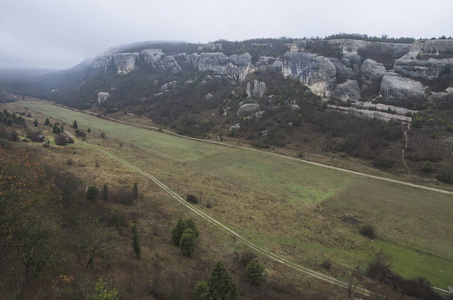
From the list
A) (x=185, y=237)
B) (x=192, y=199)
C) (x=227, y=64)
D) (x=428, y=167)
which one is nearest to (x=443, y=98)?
(x=428, y=167)

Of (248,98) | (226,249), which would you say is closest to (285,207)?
(226,249)

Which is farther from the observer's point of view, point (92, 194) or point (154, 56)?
point (154, 56)

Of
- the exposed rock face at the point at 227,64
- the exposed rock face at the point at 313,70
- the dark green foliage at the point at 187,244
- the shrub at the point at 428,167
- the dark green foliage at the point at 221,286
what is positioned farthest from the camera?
the exposed rock face at the point at 227,64

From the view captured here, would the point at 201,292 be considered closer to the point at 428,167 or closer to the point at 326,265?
the point at 326,265

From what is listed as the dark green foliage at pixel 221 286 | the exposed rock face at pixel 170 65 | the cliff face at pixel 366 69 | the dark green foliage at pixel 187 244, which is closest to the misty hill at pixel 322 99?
the cliff face at pixel 366 69

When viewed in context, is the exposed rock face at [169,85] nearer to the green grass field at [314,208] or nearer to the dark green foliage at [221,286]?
the green grass field at [314,208]

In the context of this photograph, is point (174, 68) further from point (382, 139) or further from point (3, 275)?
point (3, 275)
